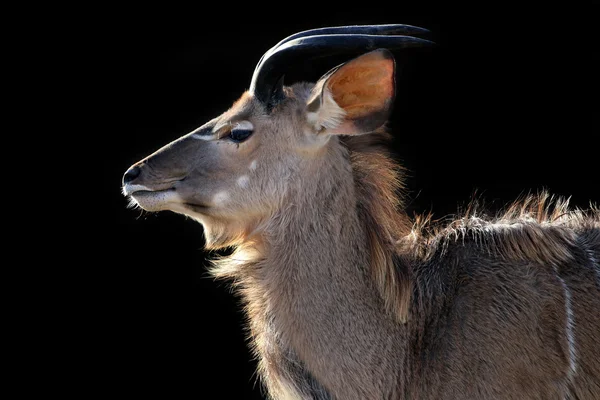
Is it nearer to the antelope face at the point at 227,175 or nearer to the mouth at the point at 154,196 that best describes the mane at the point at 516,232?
the antelope face at the point at 227,175

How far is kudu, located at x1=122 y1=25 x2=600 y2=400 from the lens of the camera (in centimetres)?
392

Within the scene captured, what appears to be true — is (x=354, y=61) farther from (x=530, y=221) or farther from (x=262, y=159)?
(x=530, y=221)

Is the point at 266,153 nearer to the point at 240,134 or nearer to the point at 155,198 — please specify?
the point at 240,134

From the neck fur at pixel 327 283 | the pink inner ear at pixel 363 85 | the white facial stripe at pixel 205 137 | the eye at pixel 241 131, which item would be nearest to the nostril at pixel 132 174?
the white facial stripe at pixel 205 137

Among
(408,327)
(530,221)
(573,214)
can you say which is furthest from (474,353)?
(573,214)

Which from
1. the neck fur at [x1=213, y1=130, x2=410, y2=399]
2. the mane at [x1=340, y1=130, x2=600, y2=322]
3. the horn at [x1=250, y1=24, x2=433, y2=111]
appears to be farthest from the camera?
the mane at [x1=340, y1=130, x2=600, y2=322]

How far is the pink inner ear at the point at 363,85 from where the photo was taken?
400 cm

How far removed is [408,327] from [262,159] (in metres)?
1.08

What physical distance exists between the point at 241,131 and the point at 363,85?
0.63 meters

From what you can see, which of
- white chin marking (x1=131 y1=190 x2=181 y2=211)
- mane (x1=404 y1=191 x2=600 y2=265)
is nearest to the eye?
white chin marking (x1=131 y1=190 x2=181 y2=211)

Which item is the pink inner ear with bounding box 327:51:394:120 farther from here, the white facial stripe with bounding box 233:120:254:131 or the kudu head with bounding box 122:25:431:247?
the white facial stripe with bounding box 233:120:254:131

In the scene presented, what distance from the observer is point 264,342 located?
4.13 m

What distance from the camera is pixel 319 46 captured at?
3859mm

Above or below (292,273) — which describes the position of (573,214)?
below
